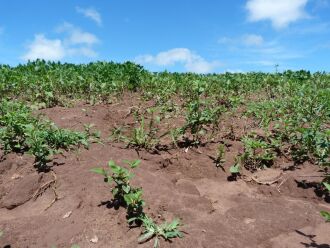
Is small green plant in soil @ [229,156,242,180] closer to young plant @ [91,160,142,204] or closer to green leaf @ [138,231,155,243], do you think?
young plant @ [91,160,142,204]

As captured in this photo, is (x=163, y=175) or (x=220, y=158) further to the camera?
(x=220, y=158)

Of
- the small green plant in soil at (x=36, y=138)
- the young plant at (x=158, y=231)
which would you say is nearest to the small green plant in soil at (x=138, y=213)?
the young plant at (x=158, y=231)

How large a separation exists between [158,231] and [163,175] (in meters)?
1.37

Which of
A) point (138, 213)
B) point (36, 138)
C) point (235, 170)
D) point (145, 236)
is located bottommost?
point (145, 236)

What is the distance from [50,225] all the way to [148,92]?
16.3 ft

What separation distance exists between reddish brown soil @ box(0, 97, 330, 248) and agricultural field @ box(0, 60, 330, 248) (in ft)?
0.04

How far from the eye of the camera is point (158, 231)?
359 centimetres

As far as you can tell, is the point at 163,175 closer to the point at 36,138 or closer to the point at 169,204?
the point at 169,204

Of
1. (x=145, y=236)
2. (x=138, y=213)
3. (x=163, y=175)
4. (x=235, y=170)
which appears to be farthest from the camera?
(x=235, y=170)

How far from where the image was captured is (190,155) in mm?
5449

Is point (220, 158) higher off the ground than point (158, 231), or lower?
higher

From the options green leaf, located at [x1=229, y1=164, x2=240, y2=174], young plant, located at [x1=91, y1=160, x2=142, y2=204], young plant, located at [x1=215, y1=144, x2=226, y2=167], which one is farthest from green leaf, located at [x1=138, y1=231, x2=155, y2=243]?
young plant, located at [x1=215, y1=144, x2=226, y2=167]

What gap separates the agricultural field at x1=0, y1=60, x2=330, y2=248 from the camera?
12.2ft

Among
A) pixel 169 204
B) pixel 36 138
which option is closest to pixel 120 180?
pixel 169 204
